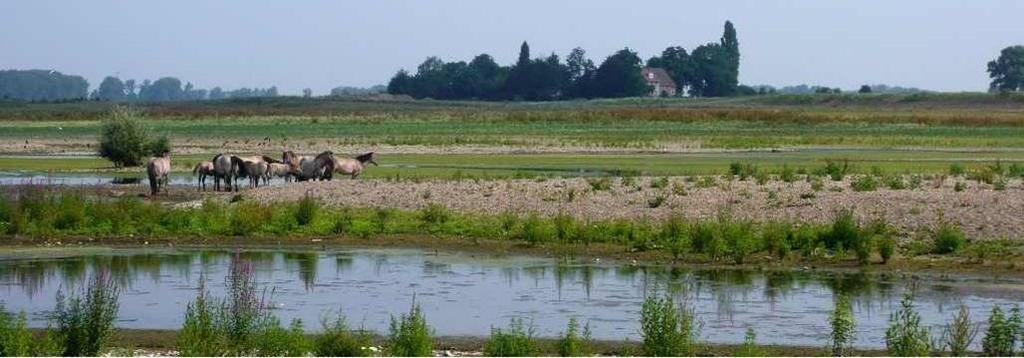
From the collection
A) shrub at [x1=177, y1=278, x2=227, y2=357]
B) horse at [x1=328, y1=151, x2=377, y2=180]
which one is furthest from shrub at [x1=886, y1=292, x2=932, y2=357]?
horse at [x1=328, y1=151, x2=377, y2=180]

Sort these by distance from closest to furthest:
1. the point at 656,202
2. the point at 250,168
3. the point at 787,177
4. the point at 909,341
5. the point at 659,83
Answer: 1. the point at 909,341
2. the point at 656,202
3. the point at 787,177
4. the point at 250,168
5. the point at 659,83

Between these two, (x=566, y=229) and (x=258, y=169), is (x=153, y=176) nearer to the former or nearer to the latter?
(x=258, y=169)

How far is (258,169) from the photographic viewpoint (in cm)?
4428

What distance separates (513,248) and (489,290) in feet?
19.8

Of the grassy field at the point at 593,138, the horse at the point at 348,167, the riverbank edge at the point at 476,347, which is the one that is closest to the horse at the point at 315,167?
the horse at the point at 348,167

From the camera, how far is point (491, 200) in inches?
1401

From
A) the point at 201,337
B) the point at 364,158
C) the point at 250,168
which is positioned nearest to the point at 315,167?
the point at 250,168

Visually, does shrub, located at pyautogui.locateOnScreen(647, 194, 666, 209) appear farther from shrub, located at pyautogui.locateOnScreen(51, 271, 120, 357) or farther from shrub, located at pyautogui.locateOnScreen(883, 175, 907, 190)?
shrub, located at pyautogui.locateOnScreen(51, 271, 120, 357)

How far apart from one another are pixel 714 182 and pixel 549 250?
32.4 feet

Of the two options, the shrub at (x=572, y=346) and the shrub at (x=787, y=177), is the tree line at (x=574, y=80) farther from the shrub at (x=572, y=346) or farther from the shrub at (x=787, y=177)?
the shrub at (x=572, y=346)

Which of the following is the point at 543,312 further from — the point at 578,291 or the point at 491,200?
the point at 491,200

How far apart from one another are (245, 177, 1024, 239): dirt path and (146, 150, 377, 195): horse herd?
123 inches

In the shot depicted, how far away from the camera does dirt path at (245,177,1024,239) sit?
3052 cm

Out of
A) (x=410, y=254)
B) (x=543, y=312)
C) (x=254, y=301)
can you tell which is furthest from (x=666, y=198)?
(x=254, y=301)
